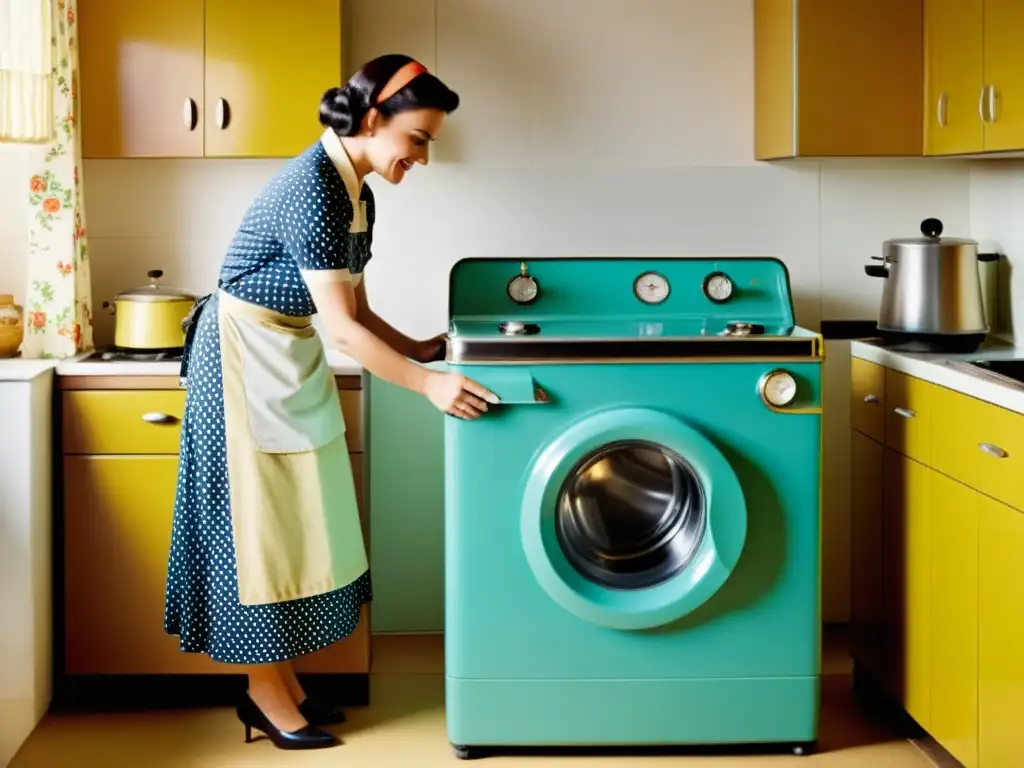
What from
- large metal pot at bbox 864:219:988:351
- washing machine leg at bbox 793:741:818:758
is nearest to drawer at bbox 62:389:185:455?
washing machine leg at bbox 793:741:818:758

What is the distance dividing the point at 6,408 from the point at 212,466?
0.53 metres

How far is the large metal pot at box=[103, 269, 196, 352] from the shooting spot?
3.38 m

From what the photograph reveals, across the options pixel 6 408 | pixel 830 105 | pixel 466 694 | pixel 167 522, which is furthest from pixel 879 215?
pixel 6 408

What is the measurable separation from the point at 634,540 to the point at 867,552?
62 cm

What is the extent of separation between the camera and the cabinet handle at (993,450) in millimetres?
2475

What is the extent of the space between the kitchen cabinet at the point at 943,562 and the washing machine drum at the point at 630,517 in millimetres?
484

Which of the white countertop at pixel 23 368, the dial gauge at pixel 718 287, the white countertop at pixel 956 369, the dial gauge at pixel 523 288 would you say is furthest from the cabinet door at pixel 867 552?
the white countertop at pixel 23 368

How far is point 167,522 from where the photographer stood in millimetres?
3230

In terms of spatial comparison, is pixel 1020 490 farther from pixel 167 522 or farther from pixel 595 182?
pixel 167 522

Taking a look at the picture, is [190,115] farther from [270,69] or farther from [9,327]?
[9,327]

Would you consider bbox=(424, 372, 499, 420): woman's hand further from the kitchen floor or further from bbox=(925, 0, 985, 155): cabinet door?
bbox=(925, 0, 985, 155): cabinet door

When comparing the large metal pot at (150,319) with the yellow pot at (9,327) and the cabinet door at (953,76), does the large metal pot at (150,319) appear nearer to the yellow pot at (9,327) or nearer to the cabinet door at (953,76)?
the yellow pot at (9,327)

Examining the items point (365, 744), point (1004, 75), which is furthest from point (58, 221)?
point (1004, 75)

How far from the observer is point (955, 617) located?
273cm
